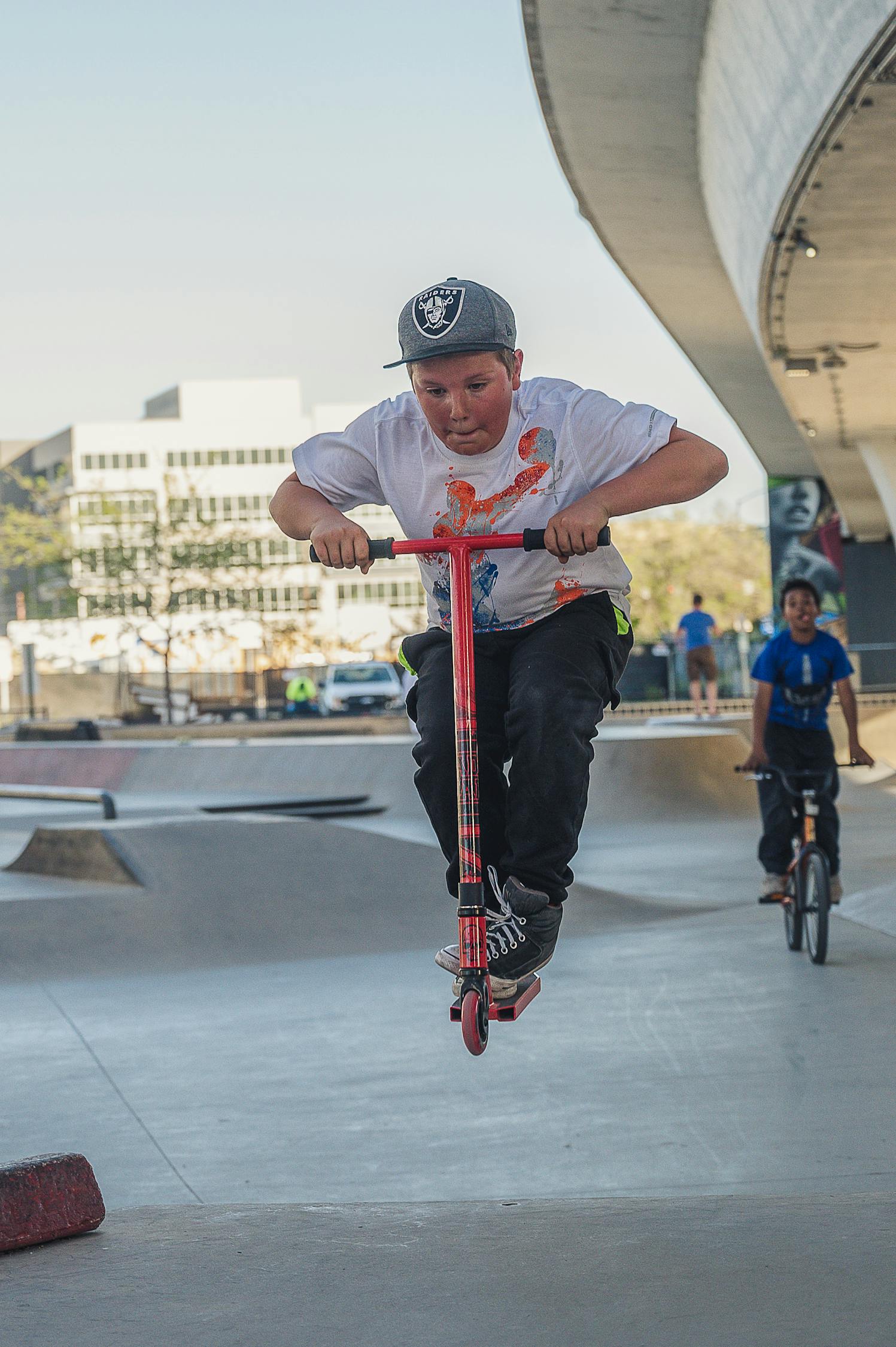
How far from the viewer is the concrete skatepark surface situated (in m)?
3.08

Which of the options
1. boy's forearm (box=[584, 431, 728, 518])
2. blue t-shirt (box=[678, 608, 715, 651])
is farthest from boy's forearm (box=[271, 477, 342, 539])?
blue t-shirt (box=[678, 608, 715, 651])

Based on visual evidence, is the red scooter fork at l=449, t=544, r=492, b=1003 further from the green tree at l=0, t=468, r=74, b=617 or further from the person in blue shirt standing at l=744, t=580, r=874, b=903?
the green tree at l=0, t=468, r=74, b=617

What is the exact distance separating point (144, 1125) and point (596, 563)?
11.0ft

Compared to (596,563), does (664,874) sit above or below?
below

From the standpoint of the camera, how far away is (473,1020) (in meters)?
3.82

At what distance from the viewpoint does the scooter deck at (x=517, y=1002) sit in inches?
161

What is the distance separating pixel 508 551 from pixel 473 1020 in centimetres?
130

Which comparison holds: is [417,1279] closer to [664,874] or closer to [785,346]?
[664,874]

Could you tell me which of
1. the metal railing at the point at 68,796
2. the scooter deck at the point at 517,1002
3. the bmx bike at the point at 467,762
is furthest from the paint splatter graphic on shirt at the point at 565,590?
the metal railing at the point at 68,796

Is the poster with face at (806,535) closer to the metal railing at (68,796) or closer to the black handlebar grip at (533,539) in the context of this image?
the metal railing at (68,796)

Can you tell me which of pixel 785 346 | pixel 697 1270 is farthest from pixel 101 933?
pixel 785 346

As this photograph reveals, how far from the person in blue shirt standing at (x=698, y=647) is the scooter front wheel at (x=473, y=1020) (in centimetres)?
2092

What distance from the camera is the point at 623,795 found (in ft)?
63.7

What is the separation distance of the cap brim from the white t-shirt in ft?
1.04
